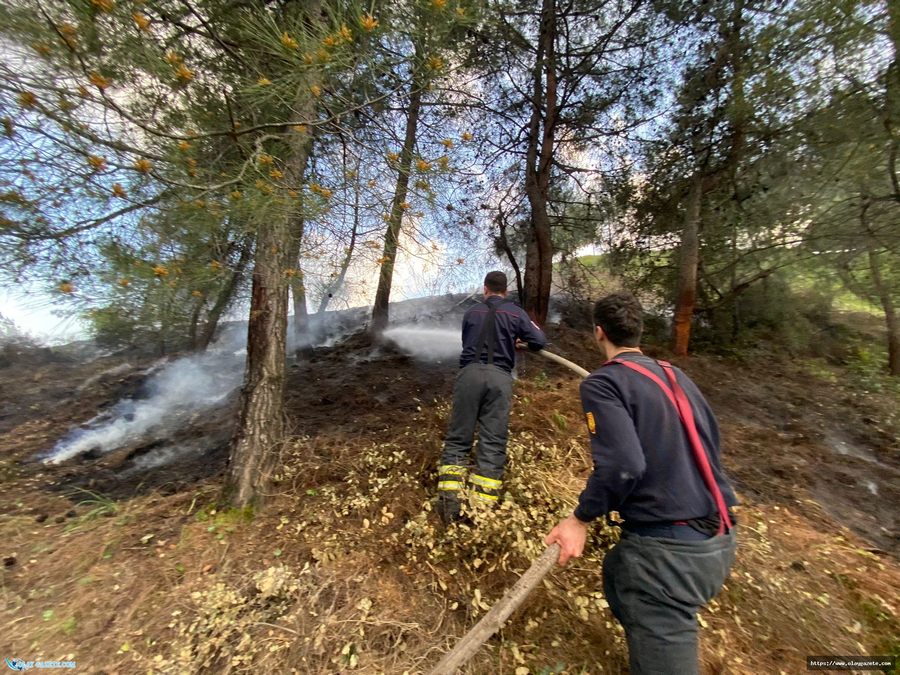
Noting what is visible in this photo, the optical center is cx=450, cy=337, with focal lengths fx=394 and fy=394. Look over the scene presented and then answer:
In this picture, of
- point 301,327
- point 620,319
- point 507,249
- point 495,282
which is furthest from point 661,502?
point 301,327

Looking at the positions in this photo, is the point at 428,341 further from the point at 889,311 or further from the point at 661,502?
the point at 889,311

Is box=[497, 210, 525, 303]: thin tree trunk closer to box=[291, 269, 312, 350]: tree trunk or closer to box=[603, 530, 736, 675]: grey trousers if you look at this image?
box=[291, 269, 312, 350]: tree trunk

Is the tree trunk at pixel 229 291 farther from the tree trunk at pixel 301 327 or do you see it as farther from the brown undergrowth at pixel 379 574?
the brown undergrowth at pixel 379 574

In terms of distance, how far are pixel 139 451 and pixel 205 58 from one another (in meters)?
4.43

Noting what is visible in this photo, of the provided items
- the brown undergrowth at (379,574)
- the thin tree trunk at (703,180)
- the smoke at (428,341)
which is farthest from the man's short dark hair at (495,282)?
the thin tree trunk at (703,180)

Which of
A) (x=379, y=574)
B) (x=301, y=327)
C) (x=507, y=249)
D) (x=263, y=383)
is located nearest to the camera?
(x=379, y=574)

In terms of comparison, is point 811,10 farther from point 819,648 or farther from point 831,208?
point 819,648

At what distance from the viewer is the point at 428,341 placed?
8297mm

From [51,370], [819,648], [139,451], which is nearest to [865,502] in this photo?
[819,648]

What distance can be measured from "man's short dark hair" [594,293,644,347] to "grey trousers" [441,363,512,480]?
142cm

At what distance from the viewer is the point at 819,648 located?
7.26 feet

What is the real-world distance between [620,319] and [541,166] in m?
4.89

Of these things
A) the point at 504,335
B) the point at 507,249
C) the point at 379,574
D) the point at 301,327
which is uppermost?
the point at 507,249

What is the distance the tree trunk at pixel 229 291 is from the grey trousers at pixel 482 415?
2.18 meters
